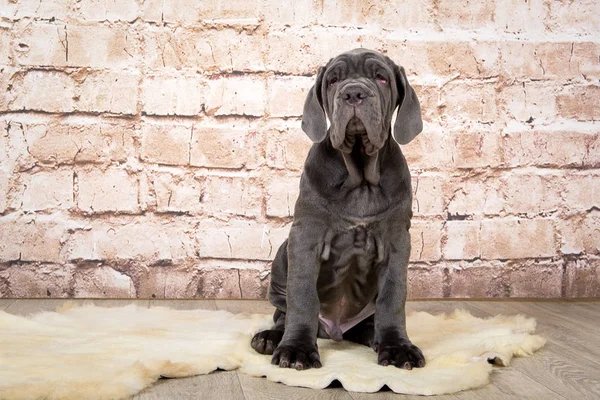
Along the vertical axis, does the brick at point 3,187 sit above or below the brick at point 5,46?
below

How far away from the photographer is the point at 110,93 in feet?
11.3

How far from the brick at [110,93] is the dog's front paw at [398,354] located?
6.02 feet

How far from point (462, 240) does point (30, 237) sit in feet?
6.86

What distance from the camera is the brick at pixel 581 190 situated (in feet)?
12.0

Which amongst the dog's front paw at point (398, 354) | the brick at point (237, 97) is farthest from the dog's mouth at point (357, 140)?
the brick at point (237, 97)

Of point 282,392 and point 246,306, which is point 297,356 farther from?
Result: point 246,306

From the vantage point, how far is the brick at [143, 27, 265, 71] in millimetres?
3449

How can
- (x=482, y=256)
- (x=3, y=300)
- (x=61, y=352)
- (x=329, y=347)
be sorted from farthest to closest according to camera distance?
1. (x=482, y=256)
2. (x=3, y=300)
3. (x=329, y=347)
4. (x=61, y=352)

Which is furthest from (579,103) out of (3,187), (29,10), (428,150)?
(3,187)

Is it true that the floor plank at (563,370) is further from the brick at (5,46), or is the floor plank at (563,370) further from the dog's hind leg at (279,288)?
the brick at (5,46)

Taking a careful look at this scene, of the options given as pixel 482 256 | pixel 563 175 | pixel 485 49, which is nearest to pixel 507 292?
pixel 482 256

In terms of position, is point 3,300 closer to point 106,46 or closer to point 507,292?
point 106,46

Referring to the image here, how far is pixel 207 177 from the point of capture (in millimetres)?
3449

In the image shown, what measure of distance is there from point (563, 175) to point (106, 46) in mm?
2351
